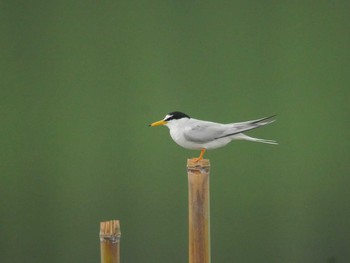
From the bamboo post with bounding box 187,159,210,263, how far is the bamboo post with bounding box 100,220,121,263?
0.95 feet

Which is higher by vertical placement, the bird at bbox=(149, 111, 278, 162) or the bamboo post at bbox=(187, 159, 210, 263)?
the bird at bbox=(149, 111, 278, 162)

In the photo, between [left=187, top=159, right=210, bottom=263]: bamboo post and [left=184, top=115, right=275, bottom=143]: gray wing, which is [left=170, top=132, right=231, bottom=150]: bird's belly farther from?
[left=187, top=159, right=210, bottom=263]: bamboo post

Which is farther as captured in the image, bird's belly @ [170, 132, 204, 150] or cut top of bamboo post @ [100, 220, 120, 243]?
bird's belly @ [170, 132, 204, 150]

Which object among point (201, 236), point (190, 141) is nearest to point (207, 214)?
point (201, 236)

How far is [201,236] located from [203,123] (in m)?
0.49

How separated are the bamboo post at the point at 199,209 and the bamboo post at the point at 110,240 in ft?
0.95

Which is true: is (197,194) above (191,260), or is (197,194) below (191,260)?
above

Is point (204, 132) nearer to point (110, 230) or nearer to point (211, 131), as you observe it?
point (211, 131)

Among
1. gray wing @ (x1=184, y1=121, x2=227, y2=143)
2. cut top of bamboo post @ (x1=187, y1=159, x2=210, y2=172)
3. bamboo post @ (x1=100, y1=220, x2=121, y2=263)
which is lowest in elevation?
bamboo post @ (x1=100, y1=220, x2=121, y2=263)

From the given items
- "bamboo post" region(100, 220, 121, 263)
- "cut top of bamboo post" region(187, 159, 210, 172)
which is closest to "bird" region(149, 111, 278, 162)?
"cut top of bamboo post" region(187, 159, 210, 172)

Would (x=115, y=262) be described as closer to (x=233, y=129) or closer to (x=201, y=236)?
(x=201, y=236)

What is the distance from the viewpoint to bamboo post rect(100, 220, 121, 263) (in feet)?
6.48

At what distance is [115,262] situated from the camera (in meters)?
2.02

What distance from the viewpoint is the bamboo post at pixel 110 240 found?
6.48 feet
